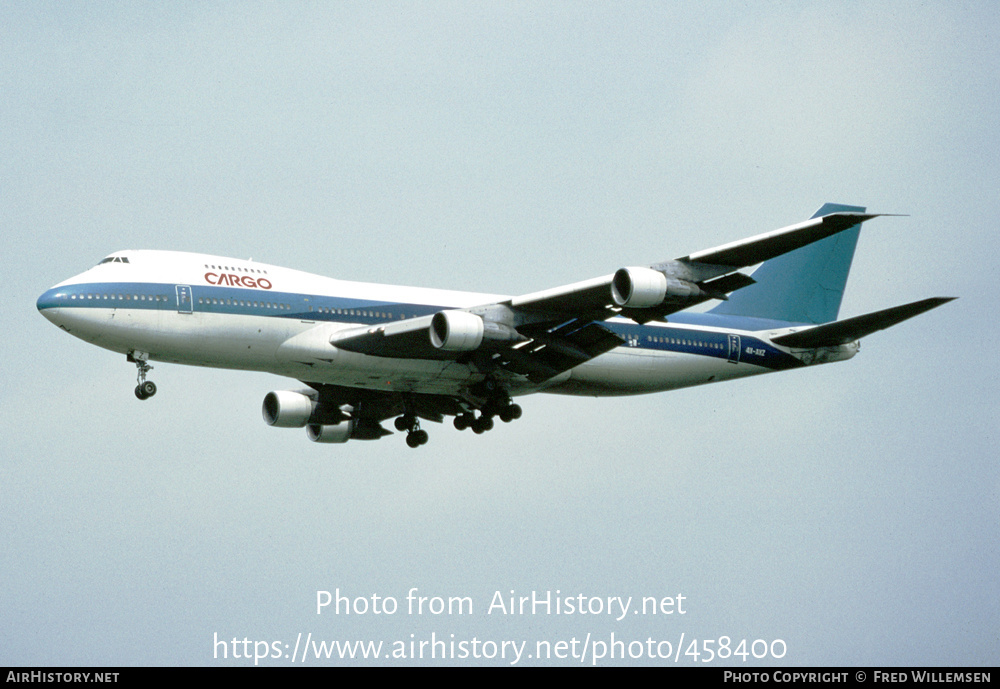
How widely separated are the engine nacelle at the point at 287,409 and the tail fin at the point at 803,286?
1452 centimetres

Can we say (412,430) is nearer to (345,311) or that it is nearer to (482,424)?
(482,424)

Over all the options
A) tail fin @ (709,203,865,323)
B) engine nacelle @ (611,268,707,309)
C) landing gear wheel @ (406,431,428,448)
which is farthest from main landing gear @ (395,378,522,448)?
tail fin @ (709,203,865,323)

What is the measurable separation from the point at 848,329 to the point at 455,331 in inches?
553

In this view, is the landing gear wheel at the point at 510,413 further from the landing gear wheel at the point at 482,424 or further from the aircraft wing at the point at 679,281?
the aircraft wing at the point at 679,281

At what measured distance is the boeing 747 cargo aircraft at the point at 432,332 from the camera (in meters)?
36.7

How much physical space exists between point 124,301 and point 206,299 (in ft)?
7.17

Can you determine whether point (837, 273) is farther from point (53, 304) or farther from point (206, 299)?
point (53, 304)

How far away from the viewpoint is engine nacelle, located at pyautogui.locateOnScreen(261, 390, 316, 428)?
44938 millimetres

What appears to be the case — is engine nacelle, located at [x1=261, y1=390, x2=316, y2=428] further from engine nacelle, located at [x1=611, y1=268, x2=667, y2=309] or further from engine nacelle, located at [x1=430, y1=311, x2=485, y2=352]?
engine nacelle, located at [x1=611, y1=268, x2=667, y2=309]

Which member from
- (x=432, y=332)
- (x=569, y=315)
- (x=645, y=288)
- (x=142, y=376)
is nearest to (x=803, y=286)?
(x=569, y=315)

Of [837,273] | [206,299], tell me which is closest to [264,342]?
[206,299]

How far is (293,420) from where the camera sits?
45.1 meters

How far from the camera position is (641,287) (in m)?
35.8

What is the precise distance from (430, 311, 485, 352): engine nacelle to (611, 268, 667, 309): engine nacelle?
14.1 ft
